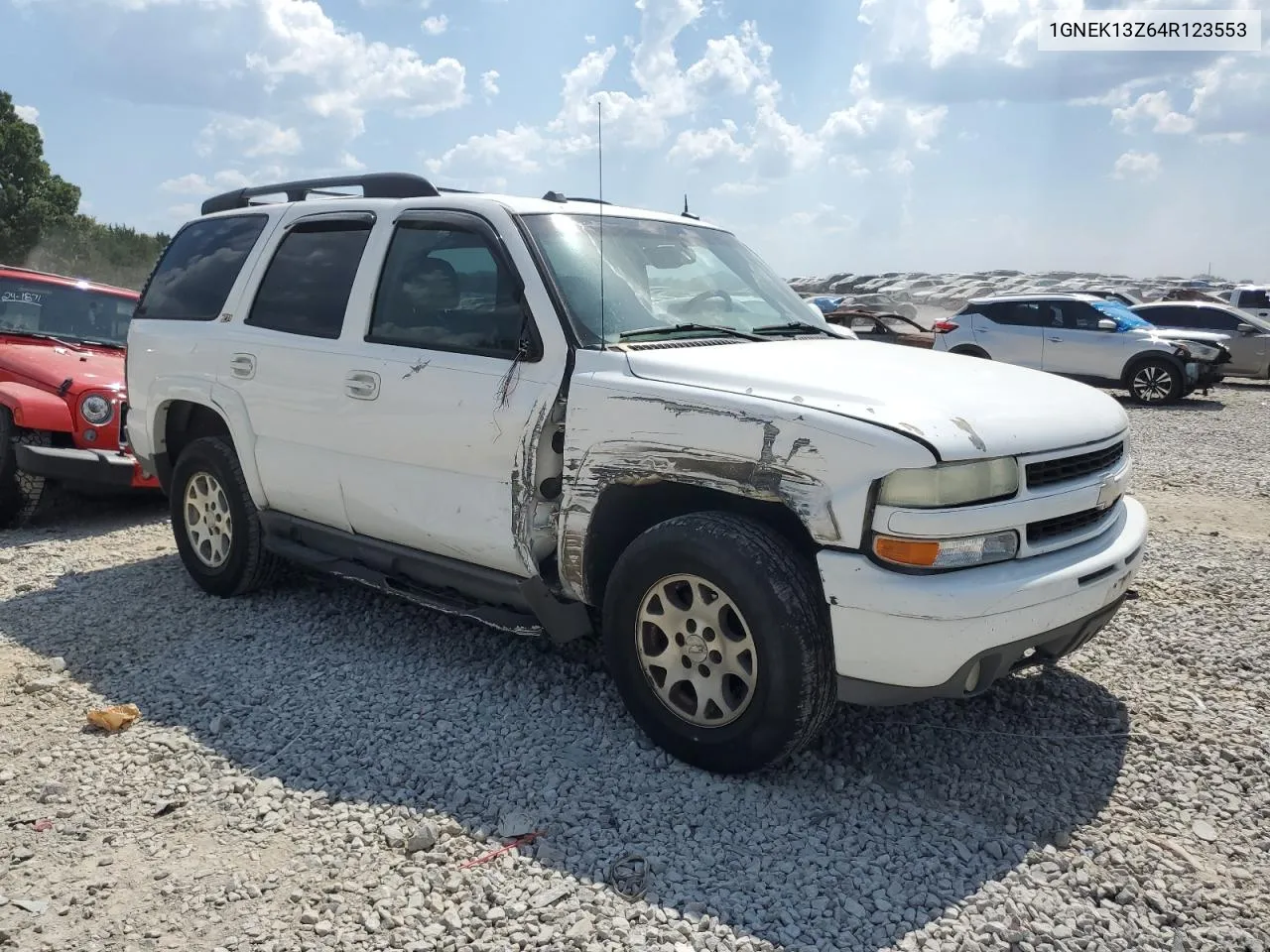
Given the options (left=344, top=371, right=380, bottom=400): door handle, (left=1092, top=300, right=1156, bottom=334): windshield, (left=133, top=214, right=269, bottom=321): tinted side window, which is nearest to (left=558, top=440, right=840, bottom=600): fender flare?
(left=344, top=371, right=380, bottom=400): door handle

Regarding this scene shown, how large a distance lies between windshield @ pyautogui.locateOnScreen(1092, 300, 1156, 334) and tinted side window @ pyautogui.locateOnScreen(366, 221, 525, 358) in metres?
14.7

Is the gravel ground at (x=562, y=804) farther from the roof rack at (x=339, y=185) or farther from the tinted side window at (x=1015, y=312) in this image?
the tinted side window at (x=1015, y=312)

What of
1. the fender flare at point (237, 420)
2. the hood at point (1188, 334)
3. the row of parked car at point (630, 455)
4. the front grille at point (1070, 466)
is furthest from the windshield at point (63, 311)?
the hood at point (1188, 334)

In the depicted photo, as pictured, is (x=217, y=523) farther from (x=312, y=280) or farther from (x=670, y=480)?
(x=670, y=480)

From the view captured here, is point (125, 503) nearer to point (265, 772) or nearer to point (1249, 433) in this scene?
point (265, 772)

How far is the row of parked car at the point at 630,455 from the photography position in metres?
3.04

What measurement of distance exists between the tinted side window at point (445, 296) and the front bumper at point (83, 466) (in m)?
3.24

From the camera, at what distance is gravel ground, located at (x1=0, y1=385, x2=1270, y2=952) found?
2.74 m

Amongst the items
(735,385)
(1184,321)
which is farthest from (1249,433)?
(735,385)

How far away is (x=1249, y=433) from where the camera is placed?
486 inches

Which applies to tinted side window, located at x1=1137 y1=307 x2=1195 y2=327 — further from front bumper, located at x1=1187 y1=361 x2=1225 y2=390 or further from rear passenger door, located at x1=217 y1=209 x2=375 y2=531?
rear passenger door, located at x1=217 y1=209 x2=375 y2=531

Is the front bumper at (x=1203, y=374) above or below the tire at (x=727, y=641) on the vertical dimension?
above

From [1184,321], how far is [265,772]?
65.7 ft

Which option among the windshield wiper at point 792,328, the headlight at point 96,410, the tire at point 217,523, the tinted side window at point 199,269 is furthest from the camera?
the headlight at point 96,410
